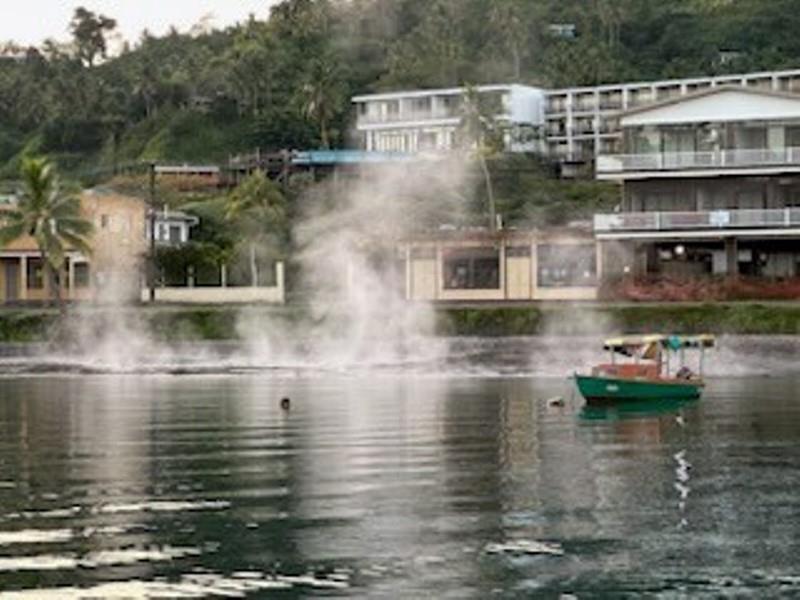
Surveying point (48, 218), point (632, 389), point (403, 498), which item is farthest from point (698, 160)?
point (403, 498)

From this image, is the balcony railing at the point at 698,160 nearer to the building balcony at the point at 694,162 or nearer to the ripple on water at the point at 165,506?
the building balcony at the point at 694,162

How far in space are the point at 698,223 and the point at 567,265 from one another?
8546 mm

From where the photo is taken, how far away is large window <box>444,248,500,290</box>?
327ft

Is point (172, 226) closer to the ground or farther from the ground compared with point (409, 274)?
farther from the ground

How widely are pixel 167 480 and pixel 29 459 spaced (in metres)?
6.91

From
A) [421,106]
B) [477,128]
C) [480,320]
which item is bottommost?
[480,320]

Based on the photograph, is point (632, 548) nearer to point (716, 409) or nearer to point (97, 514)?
point (97, 514)

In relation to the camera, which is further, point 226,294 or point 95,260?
point 95,260

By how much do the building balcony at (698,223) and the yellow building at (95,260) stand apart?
3327 cm

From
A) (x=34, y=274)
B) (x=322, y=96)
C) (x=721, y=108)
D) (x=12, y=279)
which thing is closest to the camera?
(x=721, y=108)

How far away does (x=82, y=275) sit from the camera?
112 metres

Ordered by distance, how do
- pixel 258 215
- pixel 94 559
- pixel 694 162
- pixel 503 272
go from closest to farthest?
pixel 94 559 < pixel 694 162 < pixel 503 272 < pixel 258 215

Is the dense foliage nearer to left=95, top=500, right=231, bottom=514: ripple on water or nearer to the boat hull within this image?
the boat hull

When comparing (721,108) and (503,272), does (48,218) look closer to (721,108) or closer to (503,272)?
(503,272)
